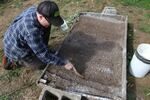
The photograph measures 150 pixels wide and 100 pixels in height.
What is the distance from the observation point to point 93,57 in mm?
4555

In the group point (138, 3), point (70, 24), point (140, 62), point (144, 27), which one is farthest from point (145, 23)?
point (140, 62)

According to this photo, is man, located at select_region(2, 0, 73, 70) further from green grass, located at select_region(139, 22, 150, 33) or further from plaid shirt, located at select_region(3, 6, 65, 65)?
green grass, located at select_region(139, 22, 150, 33)

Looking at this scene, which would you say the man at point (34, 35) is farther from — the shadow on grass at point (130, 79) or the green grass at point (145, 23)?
the green grass at point (145, 23)

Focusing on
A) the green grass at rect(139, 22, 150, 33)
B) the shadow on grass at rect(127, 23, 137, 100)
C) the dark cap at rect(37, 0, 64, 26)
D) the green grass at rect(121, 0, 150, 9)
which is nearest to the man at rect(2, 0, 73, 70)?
the dark cap at rect(37, 0, 64, 26)

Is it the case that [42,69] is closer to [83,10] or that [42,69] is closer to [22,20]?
[22,20]

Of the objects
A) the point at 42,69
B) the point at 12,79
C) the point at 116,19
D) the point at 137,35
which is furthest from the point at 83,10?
the point at 12,79

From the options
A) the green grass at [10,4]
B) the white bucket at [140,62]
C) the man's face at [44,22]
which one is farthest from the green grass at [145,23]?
the green grass at [10,4]

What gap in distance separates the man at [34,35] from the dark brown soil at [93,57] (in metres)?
0.27

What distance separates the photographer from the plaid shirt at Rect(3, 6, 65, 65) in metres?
3.67

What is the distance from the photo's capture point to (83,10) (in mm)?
6164

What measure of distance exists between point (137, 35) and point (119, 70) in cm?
147

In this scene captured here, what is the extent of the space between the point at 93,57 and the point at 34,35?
4.28 feet

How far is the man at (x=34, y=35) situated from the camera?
11.6 ft

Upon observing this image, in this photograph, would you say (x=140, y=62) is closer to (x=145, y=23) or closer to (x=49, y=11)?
(x=49, y=11)
